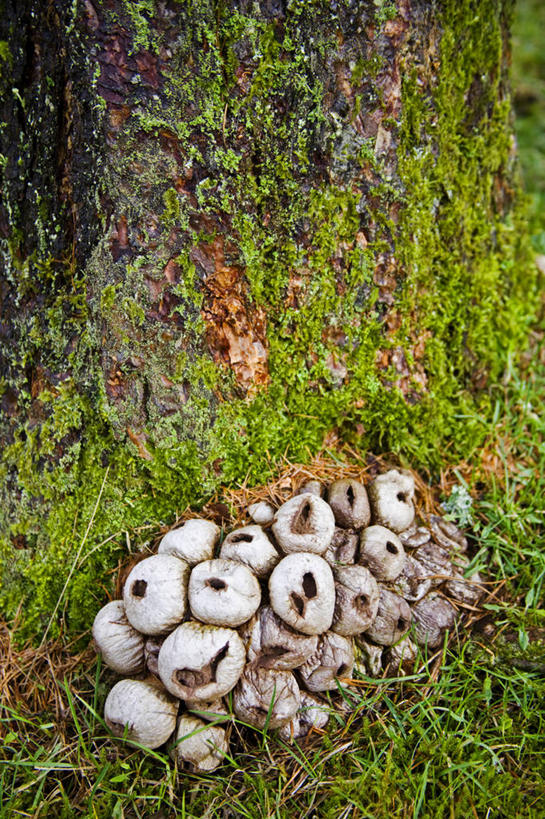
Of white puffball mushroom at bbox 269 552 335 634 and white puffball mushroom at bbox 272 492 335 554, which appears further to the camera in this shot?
white puffball mushroom at bbox 272 492 335 554

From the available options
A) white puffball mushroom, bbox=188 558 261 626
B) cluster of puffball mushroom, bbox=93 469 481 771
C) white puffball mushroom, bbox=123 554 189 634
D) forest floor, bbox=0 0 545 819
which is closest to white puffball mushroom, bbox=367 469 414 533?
cluster of puffball mushroom, bbox=93 469 481 771

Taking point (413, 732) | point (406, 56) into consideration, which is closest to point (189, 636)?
point (413, 732)

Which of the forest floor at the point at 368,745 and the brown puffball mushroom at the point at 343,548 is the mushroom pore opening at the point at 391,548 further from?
the forest floor at the point at 368,745

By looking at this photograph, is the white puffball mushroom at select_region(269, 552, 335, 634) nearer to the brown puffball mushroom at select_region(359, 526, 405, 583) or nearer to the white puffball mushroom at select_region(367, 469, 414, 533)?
the brown puffball mushroom at select_region(359, 526, 405, 583)

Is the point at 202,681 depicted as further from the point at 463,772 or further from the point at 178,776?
the point at 463,772

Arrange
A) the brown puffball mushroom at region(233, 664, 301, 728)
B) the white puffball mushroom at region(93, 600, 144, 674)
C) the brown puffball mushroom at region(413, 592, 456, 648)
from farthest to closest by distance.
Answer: the brown puffball mushroom at region(413, 592, 456, 648), the white puffball mushroom at region(93, 600, 144, 674), the brown puffball mushroom at region(233, 664, 301, 728)

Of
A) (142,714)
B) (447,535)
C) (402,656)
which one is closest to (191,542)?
(142,714)
